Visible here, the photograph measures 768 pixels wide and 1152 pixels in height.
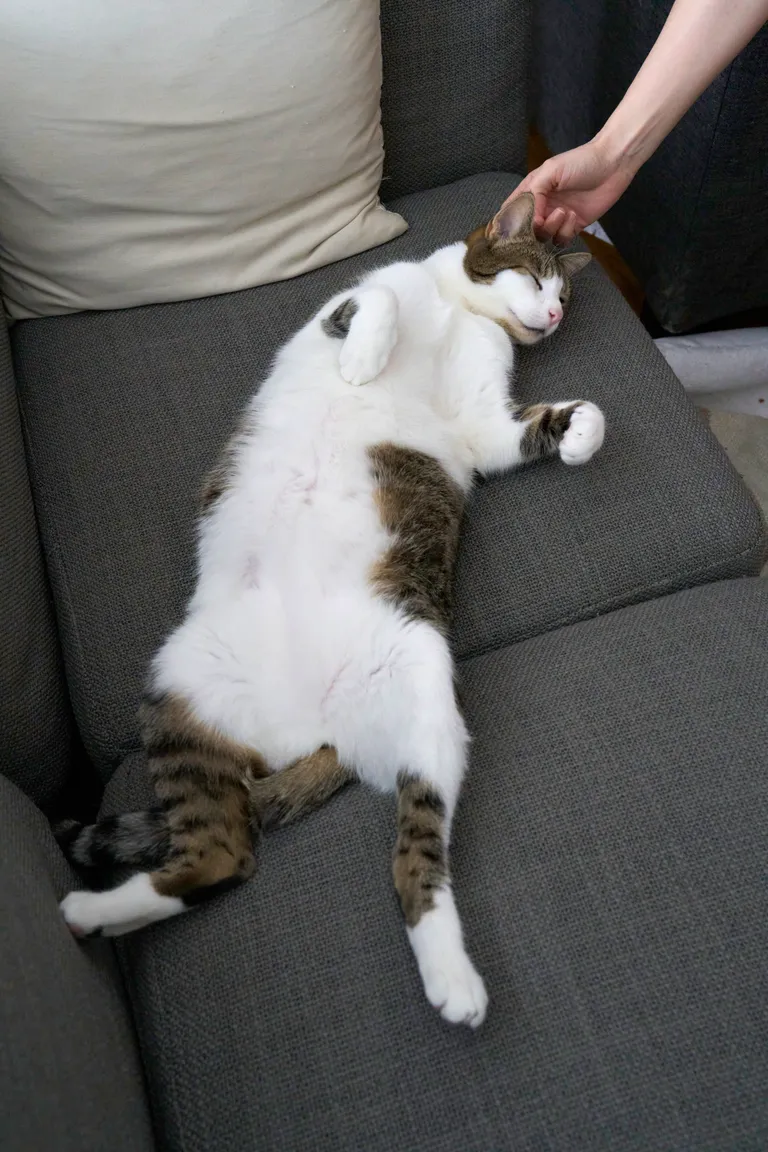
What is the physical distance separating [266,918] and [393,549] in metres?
0.58

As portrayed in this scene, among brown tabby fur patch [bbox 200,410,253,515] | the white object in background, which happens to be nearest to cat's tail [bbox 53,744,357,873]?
brown tabby fur patch [bbox 200,410,253,515]

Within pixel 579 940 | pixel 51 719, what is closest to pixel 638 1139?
pixel 579 940

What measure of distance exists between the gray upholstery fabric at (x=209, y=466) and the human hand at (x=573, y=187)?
0.23 metres

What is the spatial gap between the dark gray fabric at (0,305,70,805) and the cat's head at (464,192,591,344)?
0.98 meters

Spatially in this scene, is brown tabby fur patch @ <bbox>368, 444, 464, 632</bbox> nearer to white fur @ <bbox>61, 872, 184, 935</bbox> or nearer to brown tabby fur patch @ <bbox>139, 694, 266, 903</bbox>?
brown tabby fur patch @ <bbox>139, 694, 266, 903</bbox>

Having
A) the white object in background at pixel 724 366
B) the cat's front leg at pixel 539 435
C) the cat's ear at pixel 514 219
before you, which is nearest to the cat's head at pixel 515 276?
the cat's ear at pixel 514 219

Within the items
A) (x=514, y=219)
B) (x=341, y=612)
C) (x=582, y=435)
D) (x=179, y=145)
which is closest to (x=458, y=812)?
(x=341, y=612)

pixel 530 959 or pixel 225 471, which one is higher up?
pixel 225 471

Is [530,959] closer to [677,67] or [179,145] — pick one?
[179,145]

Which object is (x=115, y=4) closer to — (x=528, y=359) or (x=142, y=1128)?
(x=528, y=359)

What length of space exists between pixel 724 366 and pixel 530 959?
6.10ft

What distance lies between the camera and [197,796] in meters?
1.08

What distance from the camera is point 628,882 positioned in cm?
97

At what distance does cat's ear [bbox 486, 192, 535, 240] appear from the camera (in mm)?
1537
